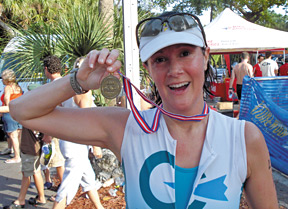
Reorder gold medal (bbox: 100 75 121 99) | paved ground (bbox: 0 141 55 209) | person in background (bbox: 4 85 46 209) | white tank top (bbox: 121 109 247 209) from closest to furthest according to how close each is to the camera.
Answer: white tank top (bbox: 121 109 247 209)
gold medal (bbox: 100 75 121 99)
person in background (bbox: 4 85 46 209)
paved ground (bbox: 0 141 55 209)

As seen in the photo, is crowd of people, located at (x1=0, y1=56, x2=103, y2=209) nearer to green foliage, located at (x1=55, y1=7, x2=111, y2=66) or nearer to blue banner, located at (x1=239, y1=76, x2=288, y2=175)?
green foliage, located at (x1=55, y1=7, x2=111, y2=66)

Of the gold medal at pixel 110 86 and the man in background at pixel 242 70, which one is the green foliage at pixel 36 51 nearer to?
the gold medal at pixel 110 86

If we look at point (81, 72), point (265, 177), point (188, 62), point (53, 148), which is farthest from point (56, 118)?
point (53, 148)

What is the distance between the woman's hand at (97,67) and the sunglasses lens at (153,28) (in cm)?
18

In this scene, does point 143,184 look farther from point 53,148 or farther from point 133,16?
point 53,148

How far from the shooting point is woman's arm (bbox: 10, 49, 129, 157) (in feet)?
4.49

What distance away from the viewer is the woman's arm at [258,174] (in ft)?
4.47

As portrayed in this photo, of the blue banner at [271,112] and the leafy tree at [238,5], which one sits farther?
the leafy tree at [238,5]

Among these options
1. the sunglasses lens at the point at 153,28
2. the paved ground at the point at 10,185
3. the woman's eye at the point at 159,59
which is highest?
the sunglasses lens at the point at 153,28

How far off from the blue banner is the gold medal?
13.5ft

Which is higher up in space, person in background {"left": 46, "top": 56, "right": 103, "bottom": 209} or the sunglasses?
the sunglasses

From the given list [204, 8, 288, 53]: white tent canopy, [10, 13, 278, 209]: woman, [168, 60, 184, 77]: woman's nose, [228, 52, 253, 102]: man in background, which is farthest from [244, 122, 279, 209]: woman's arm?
[204, 8, 288, 53]: white tent canopy

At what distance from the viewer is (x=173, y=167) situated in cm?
135

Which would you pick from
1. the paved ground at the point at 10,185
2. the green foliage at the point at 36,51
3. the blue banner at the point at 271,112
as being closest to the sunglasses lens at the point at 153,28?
the paved ground at the point at 10,185
